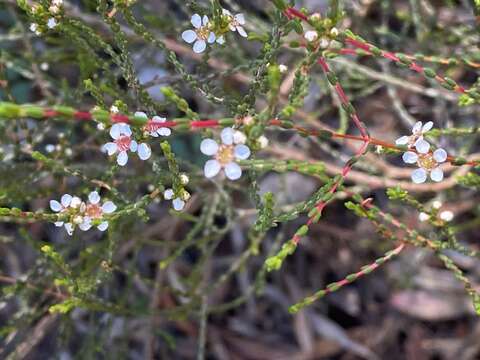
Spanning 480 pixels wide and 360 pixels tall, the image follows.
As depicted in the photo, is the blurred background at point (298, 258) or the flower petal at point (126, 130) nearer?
the flower petal at point (126, 130)

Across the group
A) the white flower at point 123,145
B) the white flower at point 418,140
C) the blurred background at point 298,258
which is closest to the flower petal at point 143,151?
the white flower at point 123,145

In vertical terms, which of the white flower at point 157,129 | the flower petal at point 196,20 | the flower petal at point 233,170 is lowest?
the white flower at point 157,129

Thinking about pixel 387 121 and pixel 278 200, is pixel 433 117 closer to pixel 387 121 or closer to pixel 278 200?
pixel 387 121

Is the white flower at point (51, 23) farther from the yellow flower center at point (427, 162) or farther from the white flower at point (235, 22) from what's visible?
the yellow flower center at point (427, 162)

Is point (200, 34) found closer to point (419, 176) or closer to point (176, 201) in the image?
point (176, 201)

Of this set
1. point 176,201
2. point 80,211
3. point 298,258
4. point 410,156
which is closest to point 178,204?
point 176,201

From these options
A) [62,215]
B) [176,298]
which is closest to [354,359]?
[176,298]
